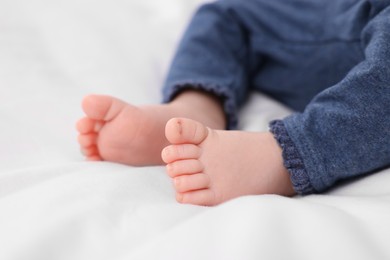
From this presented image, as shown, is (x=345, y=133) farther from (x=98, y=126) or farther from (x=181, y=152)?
(x=98, y=126)

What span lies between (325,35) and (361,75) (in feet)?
0.79

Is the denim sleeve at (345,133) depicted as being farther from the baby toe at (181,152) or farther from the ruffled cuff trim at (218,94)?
the ruffled cuff trim at (218,94)

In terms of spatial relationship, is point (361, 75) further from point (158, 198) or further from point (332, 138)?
point (158, 198)

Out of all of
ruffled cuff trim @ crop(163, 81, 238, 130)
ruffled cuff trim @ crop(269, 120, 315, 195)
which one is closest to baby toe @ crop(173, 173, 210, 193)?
ruffled cuff trim @ crop(269, 120, 315, 195)

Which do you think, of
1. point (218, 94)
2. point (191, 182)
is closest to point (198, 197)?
point (191, 182)

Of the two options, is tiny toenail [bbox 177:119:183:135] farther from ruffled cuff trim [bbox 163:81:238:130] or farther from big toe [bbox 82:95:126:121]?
ruffled cuff trim [bbox 163:81:238:130]

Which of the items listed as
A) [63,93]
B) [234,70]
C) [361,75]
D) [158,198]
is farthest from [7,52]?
[361,75]

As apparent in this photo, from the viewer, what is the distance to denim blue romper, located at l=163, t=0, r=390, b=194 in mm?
640

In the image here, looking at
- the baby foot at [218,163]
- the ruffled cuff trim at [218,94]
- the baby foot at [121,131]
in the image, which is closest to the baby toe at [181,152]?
the baby foot at [218,163]

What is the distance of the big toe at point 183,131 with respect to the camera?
60 cm

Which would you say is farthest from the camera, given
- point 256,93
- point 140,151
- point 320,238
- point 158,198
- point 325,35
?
point 256,93

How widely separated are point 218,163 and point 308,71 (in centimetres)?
33

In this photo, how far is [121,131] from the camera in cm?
71

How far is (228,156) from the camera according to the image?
2.08 ft
